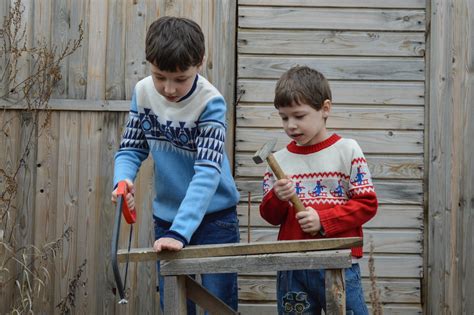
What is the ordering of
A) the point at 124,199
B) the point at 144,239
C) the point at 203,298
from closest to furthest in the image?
the point at 124,199 → the point at 203,298 → the point at 144,239

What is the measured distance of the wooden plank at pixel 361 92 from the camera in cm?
521

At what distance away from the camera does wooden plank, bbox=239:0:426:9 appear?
523 cm

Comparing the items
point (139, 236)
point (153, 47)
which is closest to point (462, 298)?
point (139, 236)

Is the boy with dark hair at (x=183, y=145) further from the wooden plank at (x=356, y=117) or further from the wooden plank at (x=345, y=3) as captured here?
the wooden plank at (x=345, y=3)

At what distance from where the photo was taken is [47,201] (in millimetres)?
5188

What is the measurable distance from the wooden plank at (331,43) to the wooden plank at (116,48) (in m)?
0.72

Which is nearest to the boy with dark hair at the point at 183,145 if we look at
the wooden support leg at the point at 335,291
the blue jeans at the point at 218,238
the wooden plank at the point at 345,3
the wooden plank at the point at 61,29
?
the blue jeans at the point at 218,238

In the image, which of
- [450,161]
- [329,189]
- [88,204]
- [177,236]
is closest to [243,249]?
[177,236]

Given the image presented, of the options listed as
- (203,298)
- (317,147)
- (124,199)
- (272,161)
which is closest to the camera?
(124,199)

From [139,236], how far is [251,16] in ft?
4.95

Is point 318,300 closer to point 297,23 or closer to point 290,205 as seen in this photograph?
point 290,205

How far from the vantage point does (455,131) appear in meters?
5.23

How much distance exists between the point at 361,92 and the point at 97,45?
1.64m

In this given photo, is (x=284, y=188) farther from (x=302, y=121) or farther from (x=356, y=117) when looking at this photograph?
(x=356, y=117)
